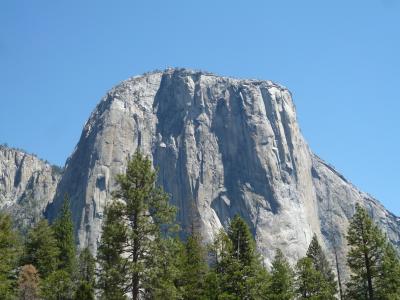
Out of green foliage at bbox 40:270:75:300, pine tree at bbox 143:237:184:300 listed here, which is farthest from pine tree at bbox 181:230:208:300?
pine tree at bbox 143:237:184:300

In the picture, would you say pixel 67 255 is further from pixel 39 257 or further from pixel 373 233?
pixel 373 233

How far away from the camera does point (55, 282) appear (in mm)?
47062

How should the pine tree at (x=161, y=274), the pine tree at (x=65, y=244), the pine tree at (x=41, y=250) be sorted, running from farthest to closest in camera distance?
the pine tree at (x=65, y=244)
the pine tree at (x=41, y=250)
the pine tree at (x=161, y=274)

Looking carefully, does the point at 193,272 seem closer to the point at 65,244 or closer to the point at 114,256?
the point at 65,244

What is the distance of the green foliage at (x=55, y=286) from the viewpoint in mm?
46125

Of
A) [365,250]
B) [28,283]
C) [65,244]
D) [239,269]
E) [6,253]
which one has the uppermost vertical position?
[65,244]

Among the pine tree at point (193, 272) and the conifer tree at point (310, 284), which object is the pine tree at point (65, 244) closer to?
the pine tree at point (193, 272)

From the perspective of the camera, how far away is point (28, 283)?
1748 inches

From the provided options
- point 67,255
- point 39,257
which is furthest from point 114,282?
point 67,255

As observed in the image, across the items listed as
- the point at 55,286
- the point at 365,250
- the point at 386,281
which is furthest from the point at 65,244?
the point at 386,281

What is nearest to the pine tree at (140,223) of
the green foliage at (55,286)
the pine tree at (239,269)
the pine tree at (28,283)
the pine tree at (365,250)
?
the pine tree at (239,269)

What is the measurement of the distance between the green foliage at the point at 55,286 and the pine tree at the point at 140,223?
1521 cm

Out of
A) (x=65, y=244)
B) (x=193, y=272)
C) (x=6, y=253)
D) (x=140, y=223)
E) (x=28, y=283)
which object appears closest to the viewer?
(x=140, y=223)

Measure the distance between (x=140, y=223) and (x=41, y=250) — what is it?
2170cm
